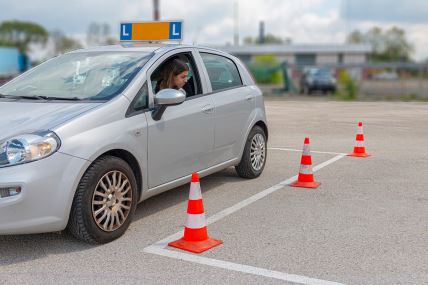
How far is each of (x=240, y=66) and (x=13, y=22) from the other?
125 metres

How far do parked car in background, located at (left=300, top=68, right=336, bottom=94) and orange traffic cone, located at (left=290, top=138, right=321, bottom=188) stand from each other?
22.7 m

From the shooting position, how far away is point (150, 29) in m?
7.98

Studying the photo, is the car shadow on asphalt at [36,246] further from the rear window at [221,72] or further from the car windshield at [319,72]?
the car windshield at [319,72]

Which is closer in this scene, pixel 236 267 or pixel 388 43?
pixel 236 267

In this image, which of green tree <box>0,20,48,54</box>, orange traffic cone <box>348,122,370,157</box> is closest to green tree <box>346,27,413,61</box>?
green tree <box>0,20,48,54</box>

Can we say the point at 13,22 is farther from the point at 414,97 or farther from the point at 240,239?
the point at 240,239

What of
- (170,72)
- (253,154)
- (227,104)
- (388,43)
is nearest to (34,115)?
(170,72)

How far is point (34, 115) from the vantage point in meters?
4.35

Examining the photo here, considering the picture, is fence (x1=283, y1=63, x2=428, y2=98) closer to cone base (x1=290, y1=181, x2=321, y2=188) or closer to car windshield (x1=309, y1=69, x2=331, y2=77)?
car windshield (x1=309, y1=69, x2=331, y2=77)

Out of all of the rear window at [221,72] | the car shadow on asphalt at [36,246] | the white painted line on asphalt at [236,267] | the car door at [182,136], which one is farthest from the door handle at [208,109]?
the white painted line on asphalt at [236,267]

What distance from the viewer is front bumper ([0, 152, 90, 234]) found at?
3.84 m

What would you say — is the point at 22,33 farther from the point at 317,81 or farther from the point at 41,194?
the point at 41,194

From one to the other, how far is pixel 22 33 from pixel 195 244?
126 m

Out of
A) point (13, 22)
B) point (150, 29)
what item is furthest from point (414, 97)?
Answer: point (13, 22)
